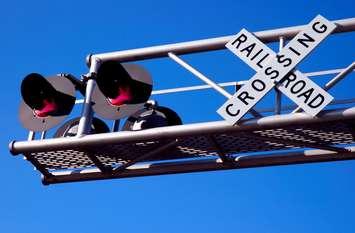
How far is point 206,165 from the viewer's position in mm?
9617

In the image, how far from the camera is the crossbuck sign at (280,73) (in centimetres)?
861

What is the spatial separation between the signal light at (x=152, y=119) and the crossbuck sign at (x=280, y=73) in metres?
1.03

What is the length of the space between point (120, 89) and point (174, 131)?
1.14m

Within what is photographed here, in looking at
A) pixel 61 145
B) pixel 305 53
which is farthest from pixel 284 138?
pixel 61 145

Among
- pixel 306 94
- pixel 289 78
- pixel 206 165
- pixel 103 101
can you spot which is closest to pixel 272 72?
pixel 289 78

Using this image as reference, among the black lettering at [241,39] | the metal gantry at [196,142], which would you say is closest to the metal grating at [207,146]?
the metal gantry at [196,142]

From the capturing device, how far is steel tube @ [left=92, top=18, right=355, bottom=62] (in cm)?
893

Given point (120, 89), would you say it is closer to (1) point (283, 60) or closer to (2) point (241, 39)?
(2) point (241, 39)

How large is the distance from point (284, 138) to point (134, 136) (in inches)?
61.0

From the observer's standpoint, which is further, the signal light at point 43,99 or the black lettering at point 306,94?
the signal light at point 43,99

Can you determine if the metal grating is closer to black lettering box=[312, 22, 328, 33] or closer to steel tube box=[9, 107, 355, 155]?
steel tube box=[9, 107, 355, 155]

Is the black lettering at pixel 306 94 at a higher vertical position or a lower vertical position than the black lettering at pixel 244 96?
lower

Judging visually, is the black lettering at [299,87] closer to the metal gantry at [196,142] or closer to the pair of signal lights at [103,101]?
the metal gantry at [196,142]

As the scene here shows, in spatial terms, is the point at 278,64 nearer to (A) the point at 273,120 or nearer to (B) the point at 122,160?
(A) the point at 273,120
